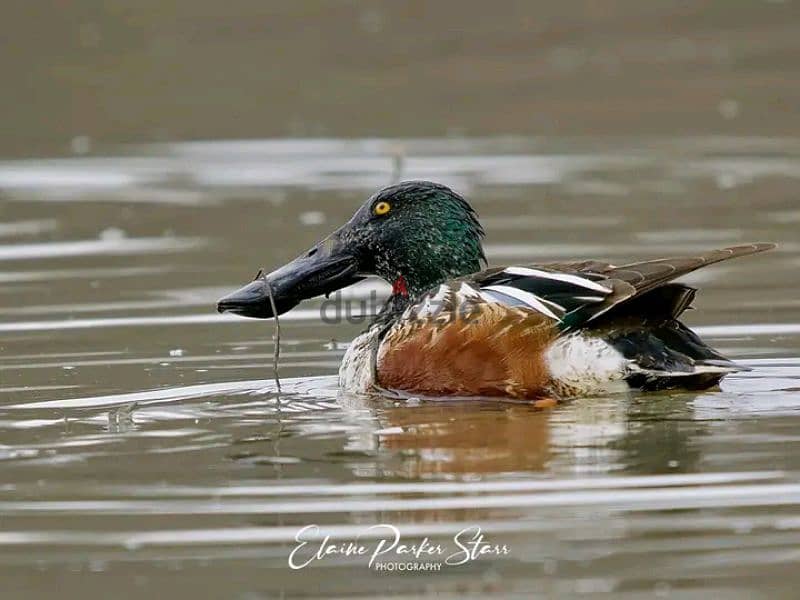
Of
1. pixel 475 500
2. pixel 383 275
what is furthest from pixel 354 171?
pixel 475 500

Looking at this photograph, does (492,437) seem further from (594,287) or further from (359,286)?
(359,286)

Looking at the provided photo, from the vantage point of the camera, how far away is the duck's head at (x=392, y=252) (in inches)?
357

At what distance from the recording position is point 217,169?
1602 cm

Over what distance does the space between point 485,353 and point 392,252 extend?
1.29 metres

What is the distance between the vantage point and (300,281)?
924 centimetres

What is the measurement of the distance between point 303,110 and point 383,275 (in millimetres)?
9186

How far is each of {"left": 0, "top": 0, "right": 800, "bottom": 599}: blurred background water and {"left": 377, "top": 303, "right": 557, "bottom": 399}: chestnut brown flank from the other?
12 cm

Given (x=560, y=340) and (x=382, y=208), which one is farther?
(x=382, y=208)

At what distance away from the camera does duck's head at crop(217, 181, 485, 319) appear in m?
9.08

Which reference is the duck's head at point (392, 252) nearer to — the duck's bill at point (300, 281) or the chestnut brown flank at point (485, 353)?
the duck's bill at point (300, 281)

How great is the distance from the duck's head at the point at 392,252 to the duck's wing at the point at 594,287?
0.82 meters

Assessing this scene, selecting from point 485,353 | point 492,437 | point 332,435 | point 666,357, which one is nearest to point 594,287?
point 666,357

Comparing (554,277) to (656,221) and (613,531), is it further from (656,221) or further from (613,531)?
(656,221)
